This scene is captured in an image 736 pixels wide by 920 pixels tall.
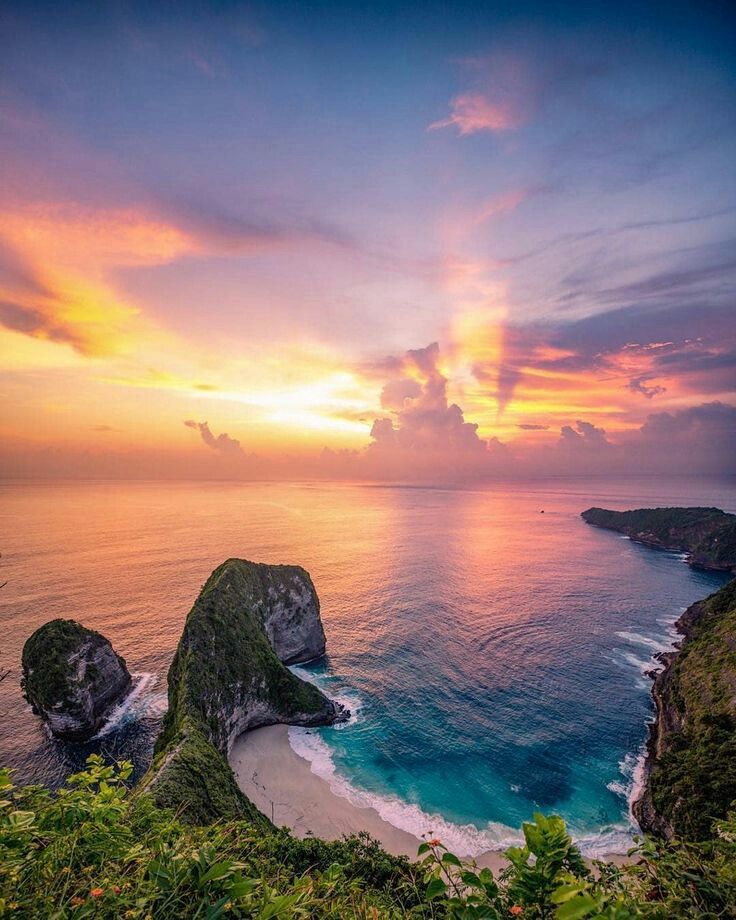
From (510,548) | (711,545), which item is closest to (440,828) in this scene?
(510,548)

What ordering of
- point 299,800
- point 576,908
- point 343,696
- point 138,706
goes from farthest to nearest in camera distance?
point 343,696 → point 138,706 → point 299,800 → point 576,908

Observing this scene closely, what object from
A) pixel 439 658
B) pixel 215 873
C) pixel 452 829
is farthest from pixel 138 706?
pixel 215 873

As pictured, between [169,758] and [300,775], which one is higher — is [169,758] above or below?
above

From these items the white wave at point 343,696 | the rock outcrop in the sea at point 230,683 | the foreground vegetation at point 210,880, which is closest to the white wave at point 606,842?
the white wave at point 343,696

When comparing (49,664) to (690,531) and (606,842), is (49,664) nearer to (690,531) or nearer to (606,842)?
(606,842)

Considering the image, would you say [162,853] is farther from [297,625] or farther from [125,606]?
[125,606]

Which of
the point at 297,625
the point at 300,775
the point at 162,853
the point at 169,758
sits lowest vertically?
the point at 300,775
